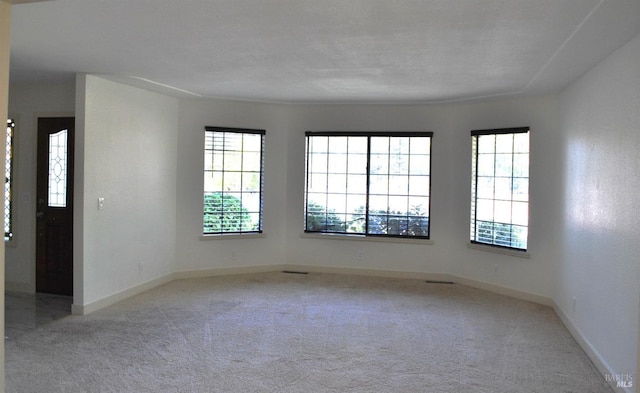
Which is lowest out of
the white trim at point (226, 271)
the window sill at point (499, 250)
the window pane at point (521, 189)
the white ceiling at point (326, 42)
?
the white trim at point (226, 271)

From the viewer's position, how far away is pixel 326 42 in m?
4.14

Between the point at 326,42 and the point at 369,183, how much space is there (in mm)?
3991

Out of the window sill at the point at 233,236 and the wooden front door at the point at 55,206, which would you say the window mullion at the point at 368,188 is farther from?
the wooden front door at the point at 55,206

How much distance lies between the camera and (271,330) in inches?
202

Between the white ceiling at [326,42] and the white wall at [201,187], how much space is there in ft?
4.34

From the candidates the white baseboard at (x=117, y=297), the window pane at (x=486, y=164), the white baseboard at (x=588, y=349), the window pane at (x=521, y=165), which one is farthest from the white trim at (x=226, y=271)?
the white baseboard at (x=588, y=349)

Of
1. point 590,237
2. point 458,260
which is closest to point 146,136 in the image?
point 458,260

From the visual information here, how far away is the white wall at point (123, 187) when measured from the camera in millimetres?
5613

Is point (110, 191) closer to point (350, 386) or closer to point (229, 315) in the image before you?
point (229, 315)

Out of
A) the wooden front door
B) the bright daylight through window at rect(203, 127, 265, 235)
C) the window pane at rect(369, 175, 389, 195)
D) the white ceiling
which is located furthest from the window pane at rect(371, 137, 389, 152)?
the wooden front door

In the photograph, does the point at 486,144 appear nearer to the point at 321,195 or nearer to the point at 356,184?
the point at 356,184

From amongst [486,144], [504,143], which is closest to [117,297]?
[486,144]

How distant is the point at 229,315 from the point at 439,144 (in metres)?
3.96

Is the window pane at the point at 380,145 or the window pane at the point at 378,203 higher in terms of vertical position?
the window pane at the point at 380,145
